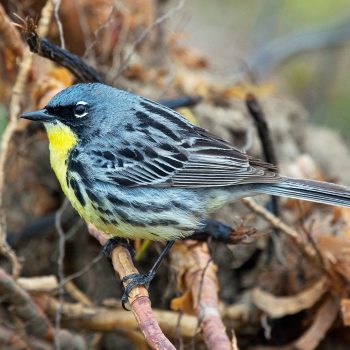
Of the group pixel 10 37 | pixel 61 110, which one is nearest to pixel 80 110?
pixel 61 110

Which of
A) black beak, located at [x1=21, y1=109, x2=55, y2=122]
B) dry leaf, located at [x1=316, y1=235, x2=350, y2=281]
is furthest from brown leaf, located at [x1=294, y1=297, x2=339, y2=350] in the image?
black beak, located at [x1=21, y1=109, x2=55, y2=122]

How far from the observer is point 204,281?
4.99 m

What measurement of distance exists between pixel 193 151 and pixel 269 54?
13.6 ft

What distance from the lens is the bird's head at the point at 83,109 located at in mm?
4672

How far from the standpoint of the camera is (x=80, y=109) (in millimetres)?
4754

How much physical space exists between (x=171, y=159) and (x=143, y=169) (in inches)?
8.0

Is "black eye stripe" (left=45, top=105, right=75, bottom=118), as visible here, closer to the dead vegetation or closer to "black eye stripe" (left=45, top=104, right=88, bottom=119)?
"black eye stripe" (left=45, top=104, right=88, bottom=119)

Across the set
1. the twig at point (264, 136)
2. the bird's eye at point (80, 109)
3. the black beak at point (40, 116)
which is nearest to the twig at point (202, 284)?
the twig at point (264, 136)

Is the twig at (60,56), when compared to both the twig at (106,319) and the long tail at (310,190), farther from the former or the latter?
the twig at (106,319)

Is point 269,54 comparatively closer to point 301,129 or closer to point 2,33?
point 301,129

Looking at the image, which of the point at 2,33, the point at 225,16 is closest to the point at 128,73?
the point at 2,33

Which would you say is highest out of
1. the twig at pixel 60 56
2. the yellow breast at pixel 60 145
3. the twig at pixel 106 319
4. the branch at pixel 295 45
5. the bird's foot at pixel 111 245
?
the branch at pixel 295 45

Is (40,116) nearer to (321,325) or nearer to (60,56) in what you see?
(60,56)

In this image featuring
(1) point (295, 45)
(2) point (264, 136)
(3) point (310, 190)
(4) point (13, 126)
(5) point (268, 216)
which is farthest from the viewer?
(1) point (295, 45)
